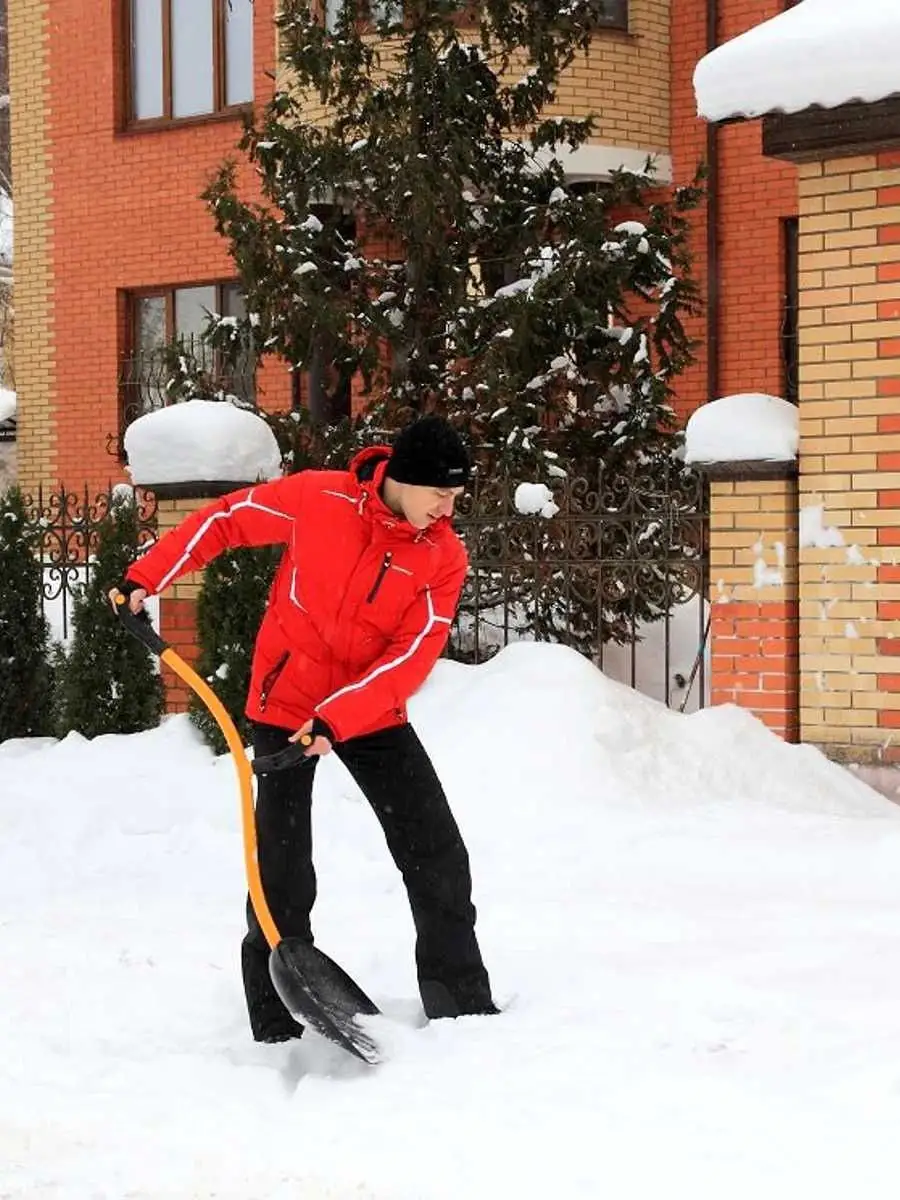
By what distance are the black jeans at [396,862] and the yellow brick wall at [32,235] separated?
11171 mm

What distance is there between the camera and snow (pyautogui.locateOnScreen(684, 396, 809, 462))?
6.83m

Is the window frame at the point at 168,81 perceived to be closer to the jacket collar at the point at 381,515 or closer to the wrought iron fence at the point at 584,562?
the wrought iron fence at the point at 584,562

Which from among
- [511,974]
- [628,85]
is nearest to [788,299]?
[628,85]

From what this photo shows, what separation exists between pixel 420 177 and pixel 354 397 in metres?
4.31

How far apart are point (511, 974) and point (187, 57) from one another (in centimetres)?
1125

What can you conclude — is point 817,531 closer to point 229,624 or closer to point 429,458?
point 229,624

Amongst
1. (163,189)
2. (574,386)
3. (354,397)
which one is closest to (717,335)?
(354,397)

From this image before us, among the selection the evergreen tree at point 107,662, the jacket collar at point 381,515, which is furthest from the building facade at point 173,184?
the jacket collar at point 381,515

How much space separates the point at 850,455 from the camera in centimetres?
666

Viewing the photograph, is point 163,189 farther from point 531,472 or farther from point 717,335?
point 531,472

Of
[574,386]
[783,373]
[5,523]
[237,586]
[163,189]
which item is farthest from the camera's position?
[163,189]

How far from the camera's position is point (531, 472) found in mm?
8711

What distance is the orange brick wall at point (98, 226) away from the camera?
1388cm

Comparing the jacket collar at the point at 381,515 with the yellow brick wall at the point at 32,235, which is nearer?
the jacket collar at the point at 381,515
